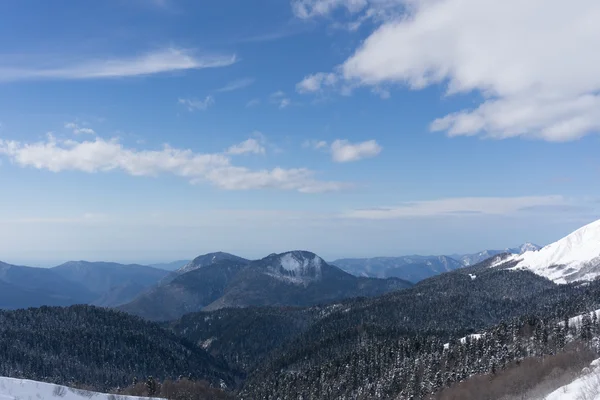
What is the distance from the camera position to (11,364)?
196375 millimetres

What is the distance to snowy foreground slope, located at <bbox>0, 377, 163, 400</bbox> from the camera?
130 feet

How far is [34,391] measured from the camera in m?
42.3

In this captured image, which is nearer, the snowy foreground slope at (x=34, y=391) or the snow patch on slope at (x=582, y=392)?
the snow patch on slope at (x=582, y=392)

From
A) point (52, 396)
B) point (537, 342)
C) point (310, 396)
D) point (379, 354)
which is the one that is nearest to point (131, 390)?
point (310, 396)

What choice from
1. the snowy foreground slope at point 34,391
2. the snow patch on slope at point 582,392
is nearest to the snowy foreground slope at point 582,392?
the snow patch on slope at point 582,392

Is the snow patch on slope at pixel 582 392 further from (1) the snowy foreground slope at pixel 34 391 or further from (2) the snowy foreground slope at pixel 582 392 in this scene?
(1) the snowy foreground slope at pixel 34 391

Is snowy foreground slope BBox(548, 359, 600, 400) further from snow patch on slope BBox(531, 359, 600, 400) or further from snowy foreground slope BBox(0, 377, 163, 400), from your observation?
snowy foreground slope BBox(0, 377, 163, 400)

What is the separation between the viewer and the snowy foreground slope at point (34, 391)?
130ft

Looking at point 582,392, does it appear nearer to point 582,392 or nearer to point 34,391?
point 582,392

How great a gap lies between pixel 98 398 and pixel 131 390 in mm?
111461

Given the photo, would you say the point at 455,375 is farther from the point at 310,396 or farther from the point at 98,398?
the point at 98,398

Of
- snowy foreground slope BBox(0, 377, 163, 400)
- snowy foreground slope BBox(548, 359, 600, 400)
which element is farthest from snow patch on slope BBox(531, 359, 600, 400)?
snowy foreground slope BBox(0, 377, 163, 400)

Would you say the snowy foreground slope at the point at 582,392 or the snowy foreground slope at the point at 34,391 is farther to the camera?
the snowy foreground slope at the point at 34,391

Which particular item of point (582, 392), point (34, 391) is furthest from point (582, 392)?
point (34, 391)
